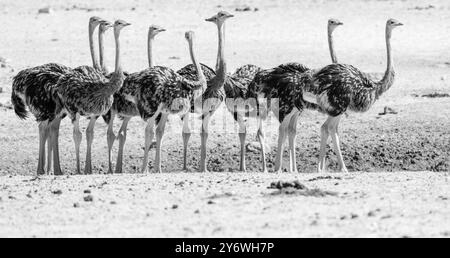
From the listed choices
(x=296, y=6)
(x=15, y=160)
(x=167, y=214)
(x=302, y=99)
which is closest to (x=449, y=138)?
(x=302, y=99)

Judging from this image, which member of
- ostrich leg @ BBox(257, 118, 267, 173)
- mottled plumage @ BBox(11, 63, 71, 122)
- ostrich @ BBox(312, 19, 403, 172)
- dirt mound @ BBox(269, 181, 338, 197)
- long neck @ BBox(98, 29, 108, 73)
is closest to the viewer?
dirt mound @ BBox(269, 181, 338, 197)

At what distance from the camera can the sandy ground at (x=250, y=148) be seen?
9141 millimetres

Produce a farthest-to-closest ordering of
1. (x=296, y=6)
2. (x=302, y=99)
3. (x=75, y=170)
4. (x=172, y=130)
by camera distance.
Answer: (x=296, y=6)
(x=172, y=130)
(x=75, y=170)
(x=302, y=99)

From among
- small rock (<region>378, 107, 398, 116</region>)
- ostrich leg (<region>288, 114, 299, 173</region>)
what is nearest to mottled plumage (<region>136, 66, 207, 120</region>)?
ostrich leg (<region>288, 114, 299, 173</region>)

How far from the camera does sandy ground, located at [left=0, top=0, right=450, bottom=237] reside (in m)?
9.14

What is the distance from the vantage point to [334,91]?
41.9 ft

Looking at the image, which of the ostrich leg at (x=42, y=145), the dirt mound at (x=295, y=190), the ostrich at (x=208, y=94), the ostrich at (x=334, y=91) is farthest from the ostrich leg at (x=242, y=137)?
the dirt mound at (x=295, y=190)

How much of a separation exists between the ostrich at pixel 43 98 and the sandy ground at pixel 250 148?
83cm

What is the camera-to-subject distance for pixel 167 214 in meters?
9.40

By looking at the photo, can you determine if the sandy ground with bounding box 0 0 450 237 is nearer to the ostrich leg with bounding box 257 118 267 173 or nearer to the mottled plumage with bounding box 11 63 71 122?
the ostrich leg with bounding box 257 118 267 173

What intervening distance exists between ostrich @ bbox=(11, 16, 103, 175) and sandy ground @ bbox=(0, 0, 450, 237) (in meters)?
0.83

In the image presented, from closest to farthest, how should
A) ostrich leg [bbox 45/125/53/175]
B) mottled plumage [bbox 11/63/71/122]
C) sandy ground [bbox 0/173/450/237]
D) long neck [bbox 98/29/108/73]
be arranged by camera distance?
sandy ground [bbox 0/173/450/237], mottled plumage [bbox 11/63/71/122], ostrich leg [bbox 45/125/53/175], long neck [bbox 98/29/108/73]

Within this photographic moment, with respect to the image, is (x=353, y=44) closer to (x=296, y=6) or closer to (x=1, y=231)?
(x=296, y=6)

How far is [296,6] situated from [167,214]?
17.6m
